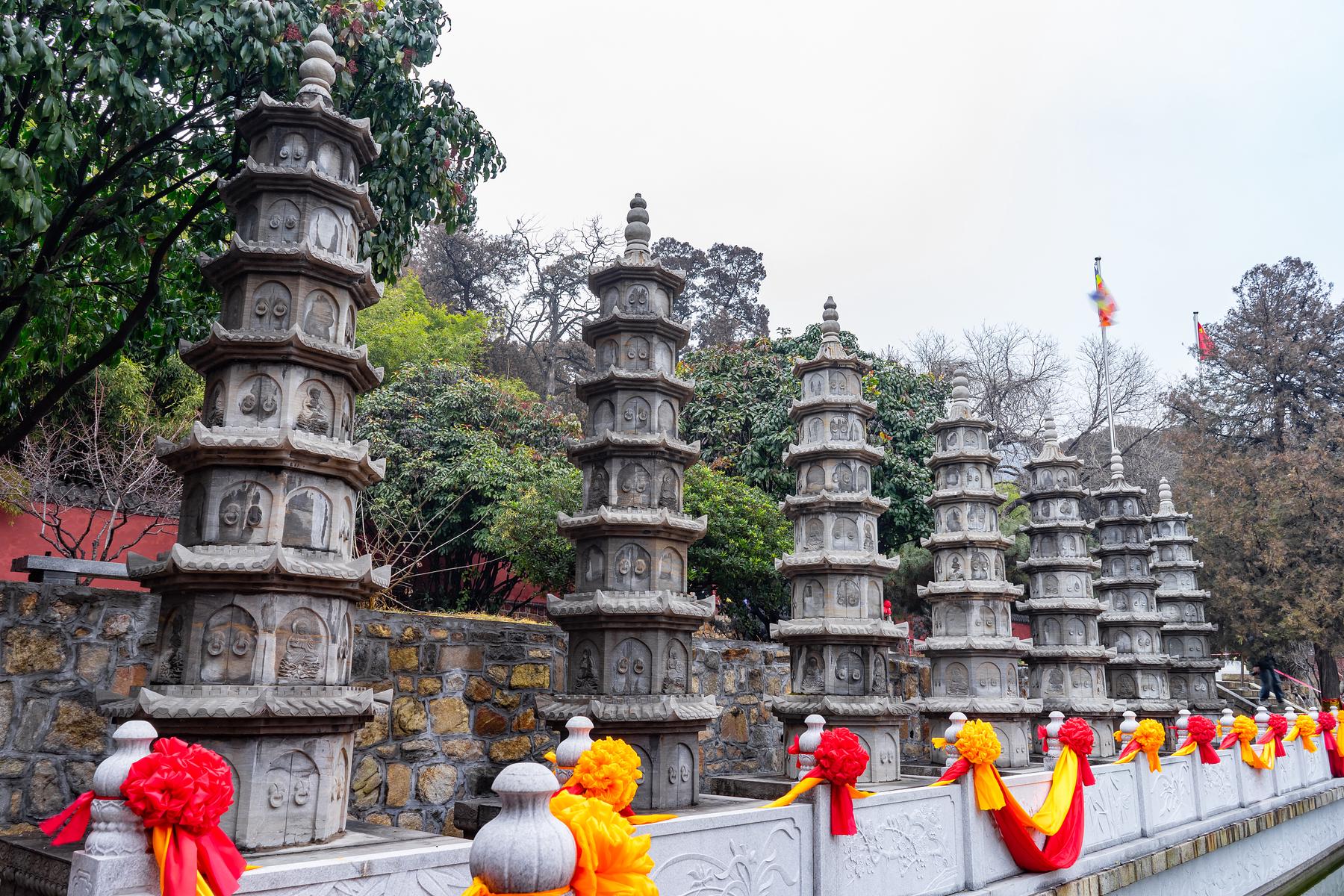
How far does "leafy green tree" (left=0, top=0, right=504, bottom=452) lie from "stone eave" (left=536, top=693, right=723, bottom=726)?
4498 millimetres

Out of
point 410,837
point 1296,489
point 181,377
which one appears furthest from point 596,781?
point 1296,489

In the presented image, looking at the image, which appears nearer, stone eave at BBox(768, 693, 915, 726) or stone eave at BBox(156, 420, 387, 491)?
stone eave at BBox(156, 420, 387, 491)

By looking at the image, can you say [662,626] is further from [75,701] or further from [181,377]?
[181,377]

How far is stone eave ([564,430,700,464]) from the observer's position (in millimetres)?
9172

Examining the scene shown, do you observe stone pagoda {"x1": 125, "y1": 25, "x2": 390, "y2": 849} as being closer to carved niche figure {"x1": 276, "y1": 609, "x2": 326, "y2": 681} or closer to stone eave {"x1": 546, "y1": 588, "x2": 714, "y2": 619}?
carved niche figure {"x1": 276, "y1": 609, "x2": 326, "y2": 681}

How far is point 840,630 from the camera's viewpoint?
36.9 feet

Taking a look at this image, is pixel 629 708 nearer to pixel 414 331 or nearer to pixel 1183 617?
pixel 1183 617

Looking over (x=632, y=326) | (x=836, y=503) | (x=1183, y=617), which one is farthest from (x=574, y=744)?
(x=1183, y=617)

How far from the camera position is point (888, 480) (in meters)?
18.6

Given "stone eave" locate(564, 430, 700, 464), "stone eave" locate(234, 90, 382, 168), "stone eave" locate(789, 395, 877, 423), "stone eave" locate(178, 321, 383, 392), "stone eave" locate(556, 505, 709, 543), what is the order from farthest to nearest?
1. "stone eave" locate(789, 395, 877, 423)
2. "stone eave" locate(564, 430, 700, 464)
3. "stone eave" locate(556, 505, 709, 543)
4. "stone eave" locate(234, 90, 382, 168)
5. "stone eave" locate(178, 321, 383, 392)

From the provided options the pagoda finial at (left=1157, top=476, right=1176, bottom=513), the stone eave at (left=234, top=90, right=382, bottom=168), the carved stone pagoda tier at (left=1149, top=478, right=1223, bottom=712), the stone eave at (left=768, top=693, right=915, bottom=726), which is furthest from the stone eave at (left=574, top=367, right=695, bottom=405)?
the pagoda finial at (left=1157, top=476, right=1176, bottom=513)

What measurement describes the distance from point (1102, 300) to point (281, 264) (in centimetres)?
2517

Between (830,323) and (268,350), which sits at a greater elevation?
(830,323)

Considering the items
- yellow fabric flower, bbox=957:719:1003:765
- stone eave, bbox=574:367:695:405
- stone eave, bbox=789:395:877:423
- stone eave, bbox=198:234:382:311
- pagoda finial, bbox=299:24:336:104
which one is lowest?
yellow fabric flower, bbox=957:719:1003:765
